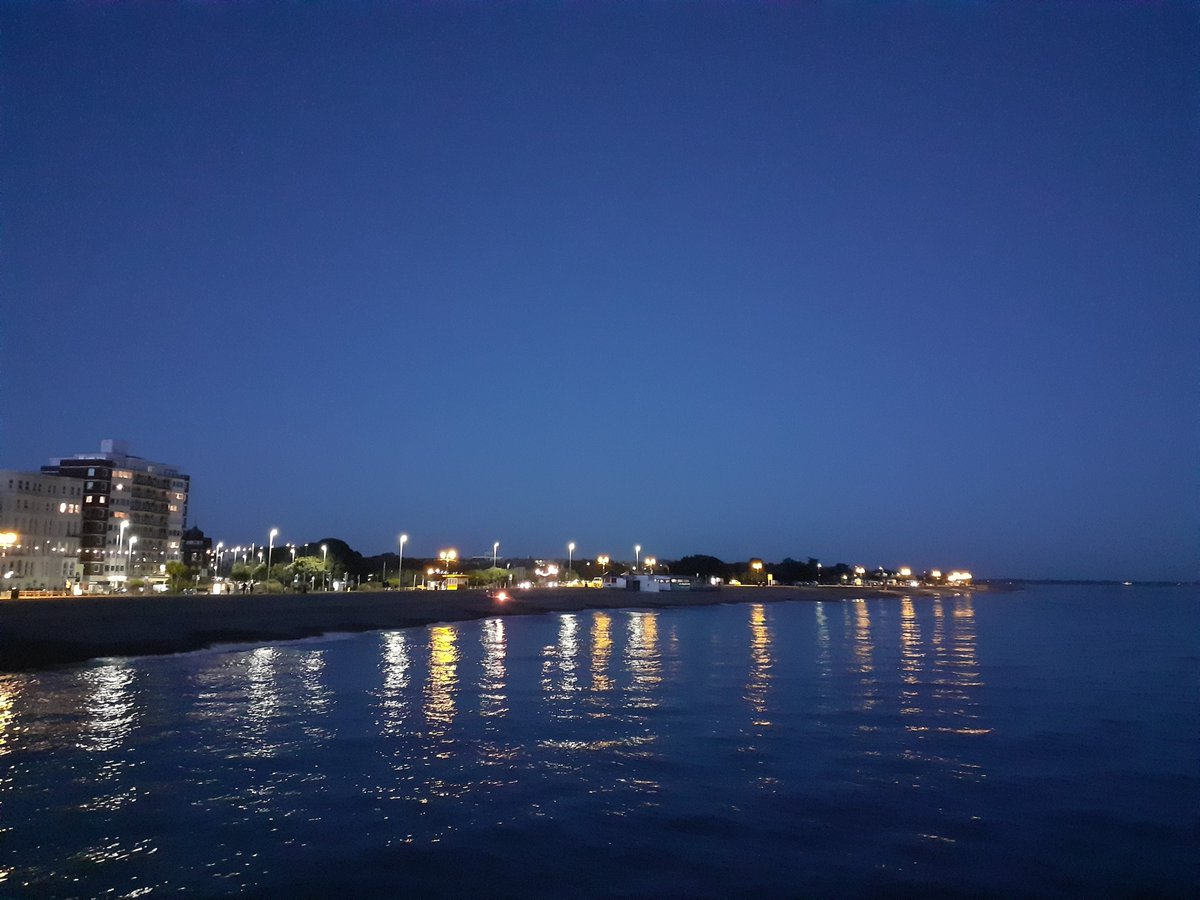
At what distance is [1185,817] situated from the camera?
15.8 m

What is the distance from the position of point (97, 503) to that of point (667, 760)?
14511 centimetres

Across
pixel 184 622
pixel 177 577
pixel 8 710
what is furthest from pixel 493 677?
pixel 177 577

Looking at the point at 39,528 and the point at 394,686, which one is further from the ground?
the point at 39,528

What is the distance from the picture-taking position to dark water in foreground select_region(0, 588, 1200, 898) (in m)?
12.3

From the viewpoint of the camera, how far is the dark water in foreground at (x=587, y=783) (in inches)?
484

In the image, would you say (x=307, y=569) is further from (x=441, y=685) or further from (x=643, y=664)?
(x=441, y=685)

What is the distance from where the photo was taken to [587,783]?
54.9 ft

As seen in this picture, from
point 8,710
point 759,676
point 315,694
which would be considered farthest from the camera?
point 759,676

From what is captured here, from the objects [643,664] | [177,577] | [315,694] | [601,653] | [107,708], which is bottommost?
[601,653]

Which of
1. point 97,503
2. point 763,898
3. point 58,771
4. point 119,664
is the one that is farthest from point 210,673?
point 97,503

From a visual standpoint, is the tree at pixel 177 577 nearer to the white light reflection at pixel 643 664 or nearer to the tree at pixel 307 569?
the tree at pixel 307 569

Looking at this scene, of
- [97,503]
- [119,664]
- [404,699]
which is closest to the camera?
[404,699]

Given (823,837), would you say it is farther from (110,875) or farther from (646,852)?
(110,875)

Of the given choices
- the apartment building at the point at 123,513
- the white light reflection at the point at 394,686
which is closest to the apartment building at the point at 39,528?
the apartment building at the point at 123,513
